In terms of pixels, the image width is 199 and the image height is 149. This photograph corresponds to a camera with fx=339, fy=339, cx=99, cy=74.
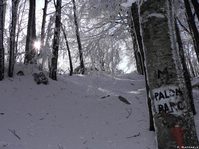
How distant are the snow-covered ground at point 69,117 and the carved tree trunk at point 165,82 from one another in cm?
582

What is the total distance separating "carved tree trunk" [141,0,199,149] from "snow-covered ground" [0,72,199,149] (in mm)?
5822

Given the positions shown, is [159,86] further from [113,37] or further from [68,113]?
[113,37]

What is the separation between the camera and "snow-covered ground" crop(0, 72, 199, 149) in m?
8.79

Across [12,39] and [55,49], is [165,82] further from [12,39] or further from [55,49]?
[55,49]

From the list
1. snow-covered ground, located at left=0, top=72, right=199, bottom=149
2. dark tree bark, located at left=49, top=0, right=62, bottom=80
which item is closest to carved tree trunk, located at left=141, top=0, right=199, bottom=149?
snow-covered ground, located at left=0, top=72, right=199, bottom=149

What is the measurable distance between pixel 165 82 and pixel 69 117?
869 cm

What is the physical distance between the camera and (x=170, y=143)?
2.50 metres

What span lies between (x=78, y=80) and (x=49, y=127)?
6627 millimetres

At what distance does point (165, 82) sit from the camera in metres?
2.61

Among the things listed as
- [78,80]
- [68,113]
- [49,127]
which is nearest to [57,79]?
[78,80]

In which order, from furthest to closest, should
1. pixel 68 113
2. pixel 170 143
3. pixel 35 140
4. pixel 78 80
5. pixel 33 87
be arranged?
pixel 78 80, pixel 33 87, pixel 68 113, pixel 35 140, pixel 170 143

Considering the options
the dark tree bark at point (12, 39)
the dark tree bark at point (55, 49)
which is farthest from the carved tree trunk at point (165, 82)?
the dark tree bark at point (55, 49)

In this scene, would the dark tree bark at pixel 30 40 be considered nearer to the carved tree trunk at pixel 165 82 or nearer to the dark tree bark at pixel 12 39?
the dark tree bark at pixel 12 39

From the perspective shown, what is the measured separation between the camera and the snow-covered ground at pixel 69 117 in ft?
28.8
